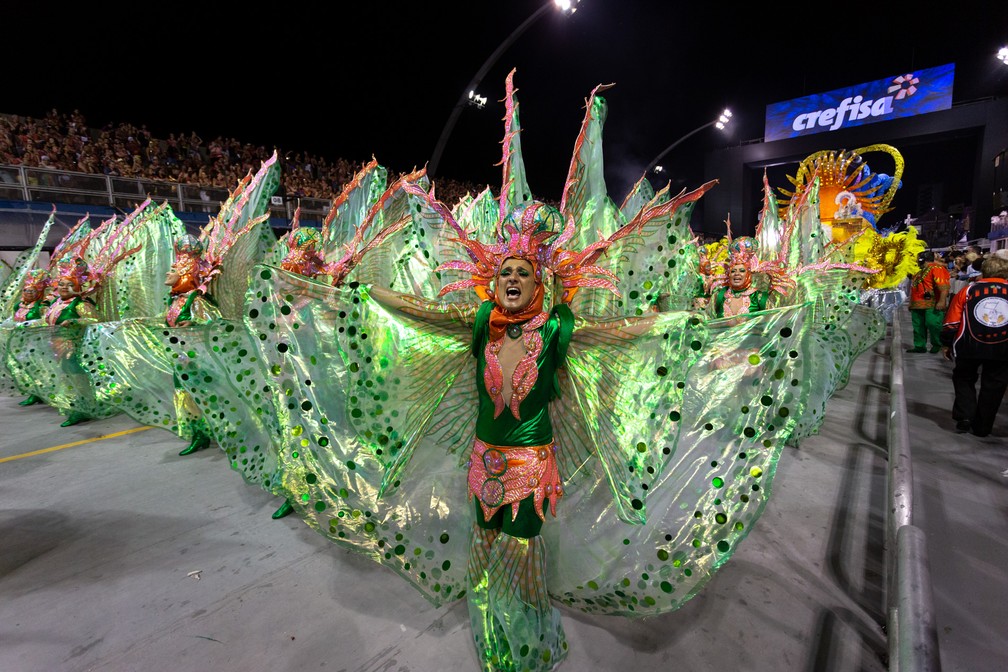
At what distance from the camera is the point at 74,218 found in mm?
10016

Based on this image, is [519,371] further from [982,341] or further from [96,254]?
[96,254]

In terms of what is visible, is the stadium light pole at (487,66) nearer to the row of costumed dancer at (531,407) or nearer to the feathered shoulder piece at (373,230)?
the feathered shoulder piece at (373,230)

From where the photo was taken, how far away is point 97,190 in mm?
10266

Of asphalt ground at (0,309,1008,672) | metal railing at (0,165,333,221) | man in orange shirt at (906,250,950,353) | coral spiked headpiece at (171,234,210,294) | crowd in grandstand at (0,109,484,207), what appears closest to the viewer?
asphalt ground at (0,309,1008,672)

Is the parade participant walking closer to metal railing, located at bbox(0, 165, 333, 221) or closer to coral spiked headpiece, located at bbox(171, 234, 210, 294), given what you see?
coral spiked headpiece, located at bbox(171, 234, 210, 294)

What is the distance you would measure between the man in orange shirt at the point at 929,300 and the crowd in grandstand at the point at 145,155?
11.0 meters

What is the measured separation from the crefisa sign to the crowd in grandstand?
763 inches

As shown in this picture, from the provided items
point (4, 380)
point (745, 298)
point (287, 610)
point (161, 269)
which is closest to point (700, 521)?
point (287, 610)

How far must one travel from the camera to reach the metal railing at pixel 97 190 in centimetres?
948

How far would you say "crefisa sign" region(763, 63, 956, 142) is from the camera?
21.3 metres

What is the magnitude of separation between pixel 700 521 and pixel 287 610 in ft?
6.87

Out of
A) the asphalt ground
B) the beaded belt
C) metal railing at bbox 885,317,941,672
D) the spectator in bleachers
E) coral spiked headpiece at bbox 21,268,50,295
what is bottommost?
the asphalt ground

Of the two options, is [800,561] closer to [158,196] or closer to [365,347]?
[365,347]

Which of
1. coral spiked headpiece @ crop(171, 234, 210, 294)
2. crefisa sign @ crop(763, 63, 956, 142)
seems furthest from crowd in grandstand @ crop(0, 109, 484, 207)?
crefisa sign @ crop(763, 63, 956, 142)
